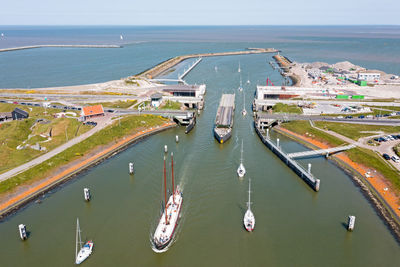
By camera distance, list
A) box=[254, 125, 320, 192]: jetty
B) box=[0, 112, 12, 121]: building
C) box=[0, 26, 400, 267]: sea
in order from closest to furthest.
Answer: box=[0, 26, 400, 267]: sea
box=[254, 125, 320, 192]: jetty
box=[0, 112, 12, 121]: building

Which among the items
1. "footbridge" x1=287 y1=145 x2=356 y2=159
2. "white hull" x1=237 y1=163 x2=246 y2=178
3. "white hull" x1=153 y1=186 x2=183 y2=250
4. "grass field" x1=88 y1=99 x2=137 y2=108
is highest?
"grass field" x1=88 y1=99 x2=137 y2=108

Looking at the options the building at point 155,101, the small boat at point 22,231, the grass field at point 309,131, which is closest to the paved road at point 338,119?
the grass field at point 309,131

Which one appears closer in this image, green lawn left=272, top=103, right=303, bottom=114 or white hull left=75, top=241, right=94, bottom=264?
white hull left=75, top=241, right=94, bottom=264

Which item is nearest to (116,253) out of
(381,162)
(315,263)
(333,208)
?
(315,263)

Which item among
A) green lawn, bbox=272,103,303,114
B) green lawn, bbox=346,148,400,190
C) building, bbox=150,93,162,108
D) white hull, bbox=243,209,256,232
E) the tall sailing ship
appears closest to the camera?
white hull, bbox=243,209,256,232

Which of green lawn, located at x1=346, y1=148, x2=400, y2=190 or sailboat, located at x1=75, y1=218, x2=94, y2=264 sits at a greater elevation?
green lawn, located at x1=346, y1=148, x2=400, y2=190

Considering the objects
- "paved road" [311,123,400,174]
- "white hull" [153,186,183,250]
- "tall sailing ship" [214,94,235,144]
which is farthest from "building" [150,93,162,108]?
"white hull" [153,186,183,250]

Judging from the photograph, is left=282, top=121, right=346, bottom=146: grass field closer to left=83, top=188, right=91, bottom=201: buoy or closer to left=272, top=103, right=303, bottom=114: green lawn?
left=272, top=103, right=303, bottom=114: green lawn
